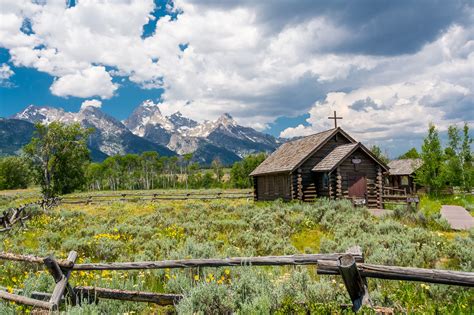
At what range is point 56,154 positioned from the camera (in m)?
53.6

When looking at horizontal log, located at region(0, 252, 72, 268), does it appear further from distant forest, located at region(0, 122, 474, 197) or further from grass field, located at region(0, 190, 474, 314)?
distant forest, located at region(0, 122, 474, 197)

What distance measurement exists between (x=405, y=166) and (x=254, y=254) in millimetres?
44414

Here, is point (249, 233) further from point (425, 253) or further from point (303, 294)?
point (303, 294)

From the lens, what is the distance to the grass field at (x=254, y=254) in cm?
597

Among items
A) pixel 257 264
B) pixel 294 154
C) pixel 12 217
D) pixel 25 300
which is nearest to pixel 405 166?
pixel 294 154

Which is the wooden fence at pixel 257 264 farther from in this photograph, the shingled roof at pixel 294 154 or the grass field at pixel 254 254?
the shingled roof at pixel 294 154

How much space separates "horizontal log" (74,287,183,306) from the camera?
6.73 meters

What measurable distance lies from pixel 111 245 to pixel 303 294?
8.91 metres

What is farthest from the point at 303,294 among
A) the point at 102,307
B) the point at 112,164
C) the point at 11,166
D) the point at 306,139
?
the point at 112,164

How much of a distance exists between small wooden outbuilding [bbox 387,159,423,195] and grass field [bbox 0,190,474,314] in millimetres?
29343

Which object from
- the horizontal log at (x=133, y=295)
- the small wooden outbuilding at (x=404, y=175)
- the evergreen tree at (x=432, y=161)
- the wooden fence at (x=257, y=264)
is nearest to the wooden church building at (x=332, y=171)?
the evergreen tree at (x=432, y=161)

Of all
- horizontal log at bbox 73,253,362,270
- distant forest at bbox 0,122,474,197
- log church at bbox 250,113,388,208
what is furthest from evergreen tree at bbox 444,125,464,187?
horizontal log at bbox 73,253,362,270

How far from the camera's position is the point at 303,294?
20.1ft

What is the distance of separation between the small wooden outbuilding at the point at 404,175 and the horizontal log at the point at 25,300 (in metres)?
47.3
